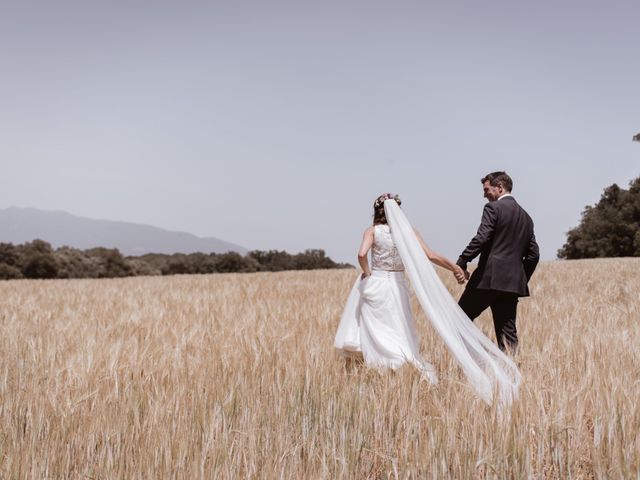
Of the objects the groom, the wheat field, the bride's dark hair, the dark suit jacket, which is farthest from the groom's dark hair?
the wheat field

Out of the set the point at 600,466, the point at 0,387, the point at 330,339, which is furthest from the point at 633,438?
the point at 0,387

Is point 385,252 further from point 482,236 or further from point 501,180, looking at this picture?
point 501,180

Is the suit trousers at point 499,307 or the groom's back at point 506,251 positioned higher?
the groom's back at point 506,251

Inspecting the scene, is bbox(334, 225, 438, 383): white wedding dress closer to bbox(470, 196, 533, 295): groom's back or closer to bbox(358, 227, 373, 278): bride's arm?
bbox(358, 227, 373, 278): bride's arm

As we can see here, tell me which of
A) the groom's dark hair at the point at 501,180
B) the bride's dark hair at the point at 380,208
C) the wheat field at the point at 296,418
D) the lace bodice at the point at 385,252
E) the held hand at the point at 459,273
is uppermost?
the groom's dark hair at the point at 501,180

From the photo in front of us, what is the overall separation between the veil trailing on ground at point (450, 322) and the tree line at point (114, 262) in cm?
4863

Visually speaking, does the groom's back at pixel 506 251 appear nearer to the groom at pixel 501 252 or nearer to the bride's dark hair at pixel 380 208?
the groom at pixel 501 252

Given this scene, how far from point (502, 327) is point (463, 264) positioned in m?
0.88

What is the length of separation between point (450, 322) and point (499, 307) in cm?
92

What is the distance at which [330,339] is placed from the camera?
6.71 m

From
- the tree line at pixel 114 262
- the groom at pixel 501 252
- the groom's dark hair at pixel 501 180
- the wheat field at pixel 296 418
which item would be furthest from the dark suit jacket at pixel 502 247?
the tree line at pixel 114 262

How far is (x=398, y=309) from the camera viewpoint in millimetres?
5398

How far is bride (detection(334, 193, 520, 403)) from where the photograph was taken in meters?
4.89

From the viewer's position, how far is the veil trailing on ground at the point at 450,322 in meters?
4.50
